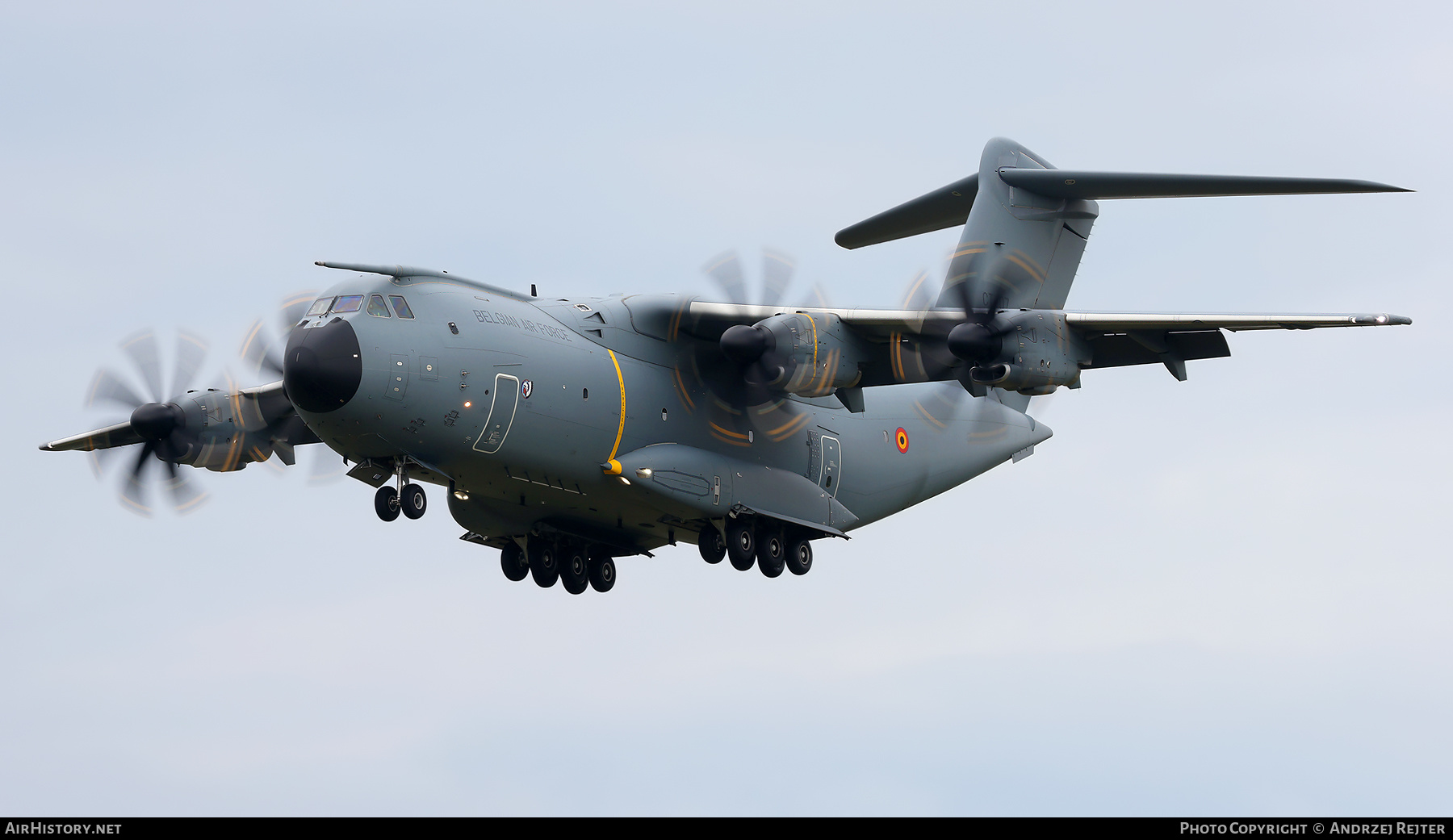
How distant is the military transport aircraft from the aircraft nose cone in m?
0.02

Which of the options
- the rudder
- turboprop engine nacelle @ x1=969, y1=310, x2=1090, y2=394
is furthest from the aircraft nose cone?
the rudder

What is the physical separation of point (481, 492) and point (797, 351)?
377 cm

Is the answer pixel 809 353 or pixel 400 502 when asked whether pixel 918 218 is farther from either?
pixel 400 502

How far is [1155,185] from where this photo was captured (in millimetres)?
19781

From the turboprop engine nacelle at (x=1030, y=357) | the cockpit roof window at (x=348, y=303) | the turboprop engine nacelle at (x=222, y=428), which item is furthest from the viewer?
the turboprop engine nacelle at (x=222, y=428)

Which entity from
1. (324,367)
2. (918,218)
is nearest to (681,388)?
(324,367)

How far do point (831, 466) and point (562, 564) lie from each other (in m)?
3.45

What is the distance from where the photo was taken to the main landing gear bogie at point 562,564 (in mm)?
20438

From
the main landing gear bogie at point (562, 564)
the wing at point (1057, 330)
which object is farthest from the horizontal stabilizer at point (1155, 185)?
the main landing gear bogie at point (562, 564)

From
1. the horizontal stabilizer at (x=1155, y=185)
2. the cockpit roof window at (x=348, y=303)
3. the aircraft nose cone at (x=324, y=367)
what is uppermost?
the horizontal stabilizer at (x=1155, y=185)

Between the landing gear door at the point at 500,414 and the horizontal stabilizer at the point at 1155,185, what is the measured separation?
24.8 ft

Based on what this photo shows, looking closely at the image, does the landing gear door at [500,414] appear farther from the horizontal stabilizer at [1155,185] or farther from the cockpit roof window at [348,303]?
the horizontal stabilizer at [1155,185]

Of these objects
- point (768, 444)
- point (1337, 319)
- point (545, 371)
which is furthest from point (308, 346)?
point (1337, 319)

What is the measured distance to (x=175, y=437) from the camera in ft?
65.0
